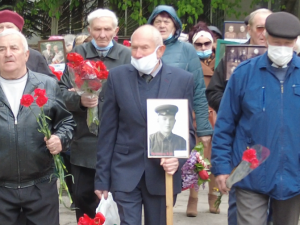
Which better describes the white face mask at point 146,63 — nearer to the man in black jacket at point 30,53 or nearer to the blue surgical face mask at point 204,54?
the man in black jacket at point 30,53

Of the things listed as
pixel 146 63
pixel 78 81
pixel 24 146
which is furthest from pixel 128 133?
pixel 78 81

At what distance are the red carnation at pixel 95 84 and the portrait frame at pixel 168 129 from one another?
883 millimetres

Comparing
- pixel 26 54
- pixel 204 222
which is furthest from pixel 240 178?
pixel 204 222

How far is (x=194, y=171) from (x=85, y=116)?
114cm

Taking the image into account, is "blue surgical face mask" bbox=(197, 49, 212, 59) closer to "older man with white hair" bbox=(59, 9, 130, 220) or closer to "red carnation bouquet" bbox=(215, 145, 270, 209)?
"older man with white hair" bbox=(59, 9, 130, 220)

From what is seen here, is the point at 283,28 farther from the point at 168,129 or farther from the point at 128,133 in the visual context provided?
the point at 128,133

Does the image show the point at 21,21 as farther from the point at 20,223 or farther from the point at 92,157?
the point at 20,223

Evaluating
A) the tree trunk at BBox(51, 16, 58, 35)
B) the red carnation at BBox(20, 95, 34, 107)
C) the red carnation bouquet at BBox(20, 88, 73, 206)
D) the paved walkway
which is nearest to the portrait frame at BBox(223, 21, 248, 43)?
the paved walkway

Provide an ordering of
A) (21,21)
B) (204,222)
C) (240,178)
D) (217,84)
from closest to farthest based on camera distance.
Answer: (240,178) < (217,84) < (21,21) < (204,222)

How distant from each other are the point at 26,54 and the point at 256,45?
2.06 meters

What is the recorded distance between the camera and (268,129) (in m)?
4.19

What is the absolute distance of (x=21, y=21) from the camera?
6.01 metres

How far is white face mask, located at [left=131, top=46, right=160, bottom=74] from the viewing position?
4418mm

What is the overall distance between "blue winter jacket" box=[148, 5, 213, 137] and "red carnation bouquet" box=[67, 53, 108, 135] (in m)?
0.93
